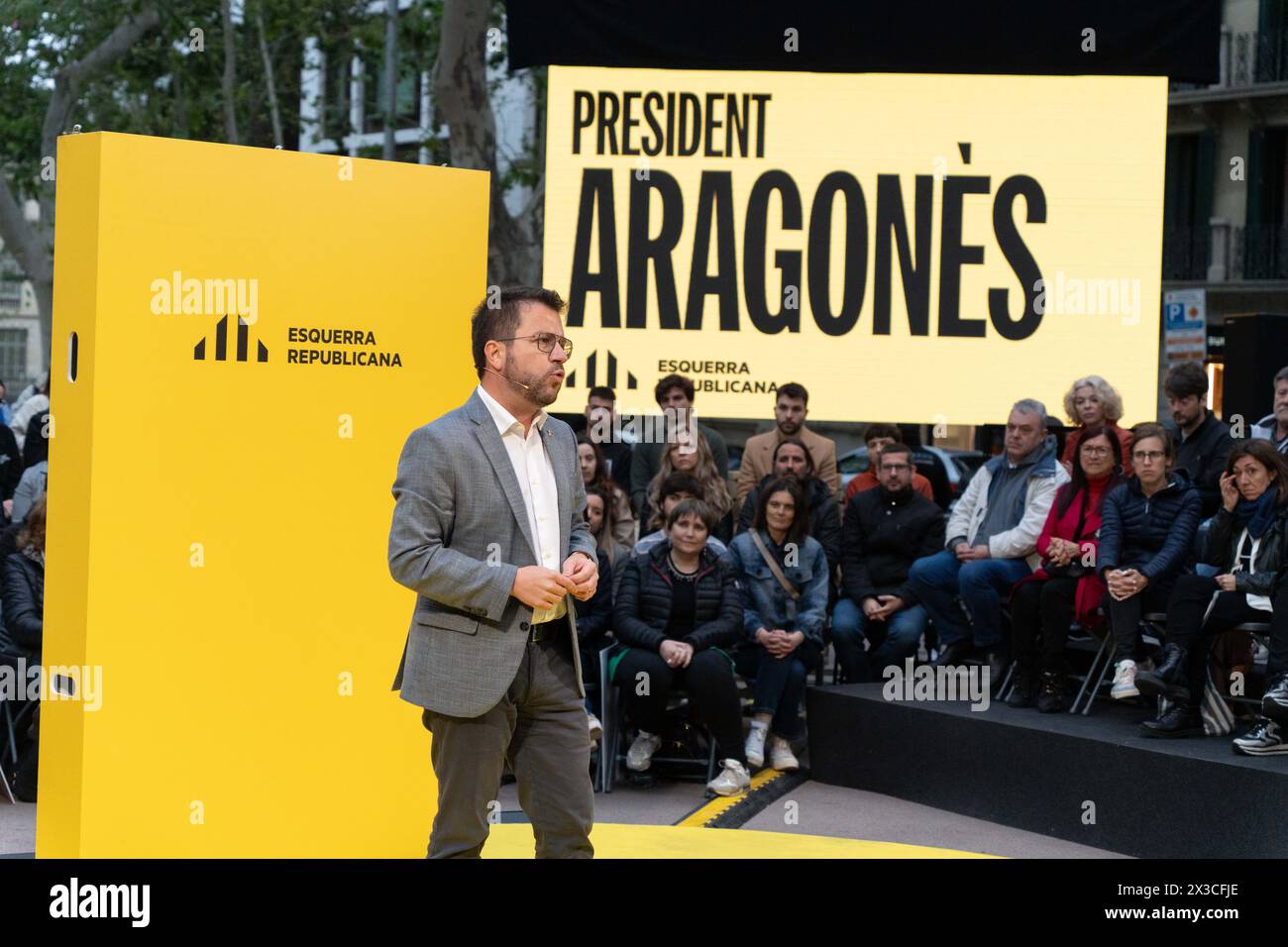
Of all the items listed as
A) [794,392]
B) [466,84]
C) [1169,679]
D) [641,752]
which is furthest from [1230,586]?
[466,84]

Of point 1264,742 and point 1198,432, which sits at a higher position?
point 1198,432

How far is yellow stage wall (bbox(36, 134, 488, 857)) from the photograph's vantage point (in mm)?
5430

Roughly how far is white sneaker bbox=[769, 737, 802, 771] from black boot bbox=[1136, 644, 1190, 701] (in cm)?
208

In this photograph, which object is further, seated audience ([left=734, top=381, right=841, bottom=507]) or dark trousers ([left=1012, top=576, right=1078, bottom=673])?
seated audience ([left=734, top=381, right=841, bottom=507])

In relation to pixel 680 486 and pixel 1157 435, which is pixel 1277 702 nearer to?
pixel 1157 435

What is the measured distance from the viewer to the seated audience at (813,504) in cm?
985

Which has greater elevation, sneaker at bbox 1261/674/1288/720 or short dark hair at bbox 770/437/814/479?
short dark hair at bbox 770/437/814/479

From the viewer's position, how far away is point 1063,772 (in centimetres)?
793

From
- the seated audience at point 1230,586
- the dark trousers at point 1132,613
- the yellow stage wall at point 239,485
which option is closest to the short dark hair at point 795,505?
the dark trousers at point 1132,613

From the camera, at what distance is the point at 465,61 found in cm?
1497

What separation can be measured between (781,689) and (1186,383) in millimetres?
2711

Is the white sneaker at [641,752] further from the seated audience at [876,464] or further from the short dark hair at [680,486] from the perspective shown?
the seated audience at [876,464]

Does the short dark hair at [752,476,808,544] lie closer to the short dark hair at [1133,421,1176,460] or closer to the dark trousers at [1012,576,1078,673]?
the dark trousers at [1012,576,1078,673]

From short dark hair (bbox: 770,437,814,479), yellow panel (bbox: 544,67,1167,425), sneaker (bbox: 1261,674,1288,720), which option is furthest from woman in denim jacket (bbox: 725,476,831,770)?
sneaker (bbox: 1261,674,1288,720)
